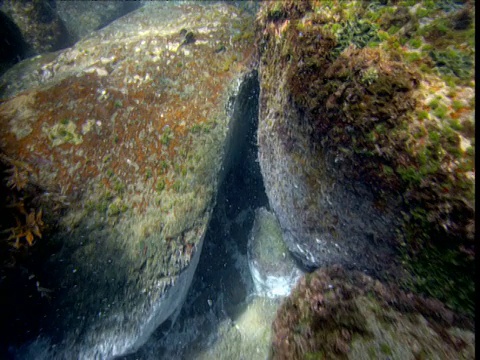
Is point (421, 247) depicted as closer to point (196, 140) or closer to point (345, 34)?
point (345, 34)

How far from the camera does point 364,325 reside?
1.94 metres

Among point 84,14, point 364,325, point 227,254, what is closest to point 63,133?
point 227,254

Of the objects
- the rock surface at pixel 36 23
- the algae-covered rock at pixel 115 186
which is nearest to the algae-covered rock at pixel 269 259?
the algae-covered rock at pixel 115 186

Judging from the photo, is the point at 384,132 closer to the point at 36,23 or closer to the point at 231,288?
the point at 231,288

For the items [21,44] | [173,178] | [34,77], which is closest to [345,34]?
[173,178]

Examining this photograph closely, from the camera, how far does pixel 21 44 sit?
7.12 meters

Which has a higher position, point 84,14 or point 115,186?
point 84,14

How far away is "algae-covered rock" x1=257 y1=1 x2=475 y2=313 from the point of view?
5.70 ft

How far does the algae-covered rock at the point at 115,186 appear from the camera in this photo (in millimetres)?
3326

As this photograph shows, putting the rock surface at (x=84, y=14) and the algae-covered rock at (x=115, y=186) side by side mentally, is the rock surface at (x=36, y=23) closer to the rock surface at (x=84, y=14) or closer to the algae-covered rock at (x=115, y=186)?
the rock surface at (x=84, y=14)

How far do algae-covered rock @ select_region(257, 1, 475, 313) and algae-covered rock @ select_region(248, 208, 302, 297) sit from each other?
1.34m

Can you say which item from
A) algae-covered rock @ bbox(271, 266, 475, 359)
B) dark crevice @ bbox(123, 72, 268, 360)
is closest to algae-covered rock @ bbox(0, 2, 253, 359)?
dark crevice @ bbox(123, 72, 268, 360)

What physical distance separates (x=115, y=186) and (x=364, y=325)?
3262 mm

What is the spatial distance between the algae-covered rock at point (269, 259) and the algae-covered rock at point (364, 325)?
1.92m
